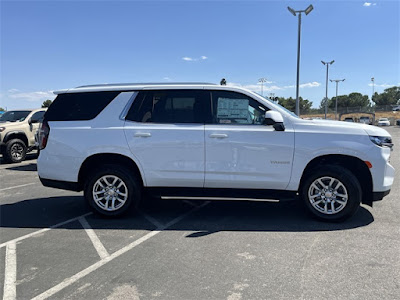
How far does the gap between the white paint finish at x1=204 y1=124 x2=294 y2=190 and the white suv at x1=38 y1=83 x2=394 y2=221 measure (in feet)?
0.05

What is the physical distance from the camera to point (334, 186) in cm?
474

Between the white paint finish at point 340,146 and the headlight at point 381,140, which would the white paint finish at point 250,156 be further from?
the headlight at point 381,140

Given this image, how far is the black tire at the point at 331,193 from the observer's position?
15.2 ft

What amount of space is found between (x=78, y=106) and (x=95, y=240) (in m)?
2.11

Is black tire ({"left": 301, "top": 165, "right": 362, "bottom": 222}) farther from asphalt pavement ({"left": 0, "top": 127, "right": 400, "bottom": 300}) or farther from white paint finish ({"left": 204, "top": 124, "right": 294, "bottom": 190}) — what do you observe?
white paint finish ({"left": 204, "top": 124, "right": 294, "bottom": 190})

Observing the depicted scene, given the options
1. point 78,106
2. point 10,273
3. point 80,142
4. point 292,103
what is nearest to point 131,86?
point 78,106

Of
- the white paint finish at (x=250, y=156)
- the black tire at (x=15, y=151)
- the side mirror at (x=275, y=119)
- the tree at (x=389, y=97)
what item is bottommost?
the black tire at (x=15, y=151)

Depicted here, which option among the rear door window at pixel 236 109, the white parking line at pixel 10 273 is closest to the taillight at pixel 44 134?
the white parking line at pixel 10 273

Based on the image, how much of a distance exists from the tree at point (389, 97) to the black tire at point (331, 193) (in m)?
106

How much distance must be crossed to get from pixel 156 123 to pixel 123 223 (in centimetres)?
156

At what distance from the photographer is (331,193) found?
473cm

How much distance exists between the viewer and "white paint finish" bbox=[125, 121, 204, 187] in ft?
15.7

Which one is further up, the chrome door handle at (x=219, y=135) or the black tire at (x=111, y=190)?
the chrome door handle at (x=219, y=135)

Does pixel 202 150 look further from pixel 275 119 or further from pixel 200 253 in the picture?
pixel 200 253
